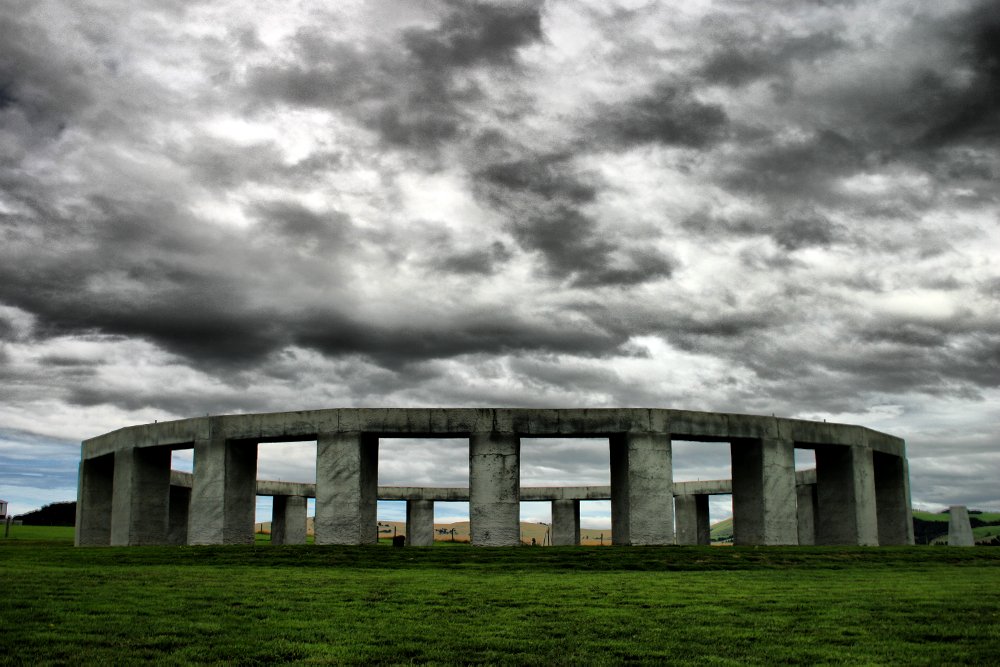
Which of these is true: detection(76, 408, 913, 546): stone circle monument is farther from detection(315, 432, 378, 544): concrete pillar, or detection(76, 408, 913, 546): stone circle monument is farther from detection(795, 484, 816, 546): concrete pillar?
detection(795, 484, 816, 546): concrete pillar

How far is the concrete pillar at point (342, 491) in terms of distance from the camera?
3006 cm

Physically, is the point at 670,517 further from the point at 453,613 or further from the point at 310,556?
the point at 453,613

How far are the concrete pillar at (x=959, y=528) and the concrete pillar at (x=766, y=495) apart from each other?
828 centimetres

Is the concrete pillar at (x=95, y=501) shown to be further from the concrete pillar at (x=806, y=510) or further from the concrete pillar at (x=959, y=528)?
the concrete pillar at (x=959, y=528)

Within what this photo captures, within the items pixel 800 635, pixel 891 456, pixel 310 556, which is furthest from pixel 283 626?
pixel 891 456

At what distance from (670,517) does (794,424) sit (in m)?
6.91

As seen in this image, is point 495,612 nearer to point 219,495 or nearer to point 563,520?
point 219,495

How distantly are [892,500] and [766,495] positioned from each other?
10404 mm

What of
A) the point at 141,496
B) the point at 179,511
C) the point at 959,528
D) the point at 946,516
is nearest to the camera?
the point at 141,496

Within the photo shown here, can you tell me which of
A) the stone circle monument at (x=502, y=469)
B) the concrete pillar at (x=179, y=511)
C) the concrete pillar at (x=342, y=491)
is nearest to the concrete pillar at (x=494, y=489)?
the stone circle monument at (x=502, y=469)

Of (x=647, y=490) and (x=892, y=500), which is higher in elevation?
(x=647, y=490)

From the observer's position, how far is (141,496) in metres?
35.7

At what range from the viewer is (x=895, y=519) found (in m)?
39.2

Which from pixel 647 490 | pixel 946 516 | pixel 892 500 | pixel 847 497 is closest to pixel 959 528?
pixel 892 500
